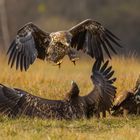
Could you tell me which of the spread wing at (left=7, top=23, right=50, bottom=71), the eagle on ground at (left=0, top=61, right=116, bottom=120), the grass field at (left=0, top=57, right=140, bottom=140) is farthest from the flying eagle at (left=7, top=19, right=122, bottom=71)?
the eagle on ground at (left=0, top=61, right=116, bottom=120)

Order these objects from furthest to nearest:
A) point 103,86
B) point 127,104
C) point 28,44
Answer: point 28,44, point 127,104, point 103,86

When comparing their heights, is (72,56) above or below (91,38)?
below

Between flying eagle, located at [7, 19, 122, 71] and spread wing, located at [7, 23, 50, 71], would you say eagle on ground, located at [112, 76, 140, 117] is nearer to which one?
flying eagle, located at [7, 19, 122, 71]

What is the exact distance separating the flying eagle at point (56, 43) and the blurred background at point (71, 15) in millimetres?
29134

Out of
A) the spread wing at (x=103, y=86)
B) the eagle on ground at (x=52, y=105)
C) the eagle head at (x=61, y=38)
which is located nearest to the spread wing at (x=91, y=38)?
the eagle head at (x=61, y=38)

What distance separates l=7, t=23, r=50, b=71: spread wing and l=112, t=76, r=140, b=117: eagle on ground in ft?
5.51

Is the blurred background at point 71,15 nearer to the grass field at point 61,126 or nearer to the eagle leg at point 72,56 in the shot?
the grass field at point 61,126

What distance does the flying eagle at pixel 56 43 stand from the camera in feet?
42.9

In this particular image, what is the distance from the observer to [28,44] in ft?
43.9

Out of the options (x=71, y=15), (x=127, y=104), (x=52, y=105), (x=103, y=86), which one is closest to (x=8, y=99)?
(x=52, y=105)

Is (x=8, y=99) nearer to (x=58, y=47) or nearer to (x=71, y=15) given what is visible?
(x=58, y=47)

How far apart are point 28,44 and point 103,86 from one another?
5.71ft

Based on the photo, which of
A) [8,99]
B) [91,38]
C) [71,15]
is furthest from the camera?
[71,15]

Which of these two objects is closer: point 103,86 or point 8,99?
point 8,99
